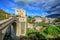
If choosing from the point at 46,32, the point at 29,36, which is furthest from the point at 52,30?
the point at 29,36

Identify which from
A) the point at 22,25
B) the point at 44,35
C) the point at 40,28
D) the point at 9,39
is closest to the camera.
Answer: the point at 9,39

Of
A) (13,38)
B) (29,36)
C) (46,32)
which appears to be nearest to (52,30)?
(46,32)

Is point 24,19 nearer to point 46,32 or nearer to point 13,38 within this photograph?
point 13,38

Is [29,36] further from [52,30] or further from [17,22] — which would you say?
[52,30]

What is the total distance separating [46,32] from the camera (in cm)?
1892

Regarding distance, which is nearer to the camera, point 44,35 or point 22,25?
point 22,25

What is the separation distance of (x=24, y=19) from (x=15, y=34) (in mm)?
1814

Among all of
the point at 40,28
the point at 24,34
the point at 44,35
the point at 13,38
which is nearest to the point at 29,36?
the point at 24,34

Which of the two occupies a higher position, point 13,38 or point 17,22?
point 17,22

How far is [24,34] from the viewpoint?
16234 millimetres

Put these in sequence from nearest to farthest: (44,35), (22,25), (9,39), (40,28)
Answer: (9,39), (22,25), (44,35), (40,28)

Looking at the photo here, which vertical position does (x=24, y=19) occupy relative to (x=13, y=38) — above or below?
above

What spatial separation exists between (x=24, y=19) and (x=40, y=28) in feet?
13.8

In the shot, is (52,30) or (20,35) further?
(52,30)
